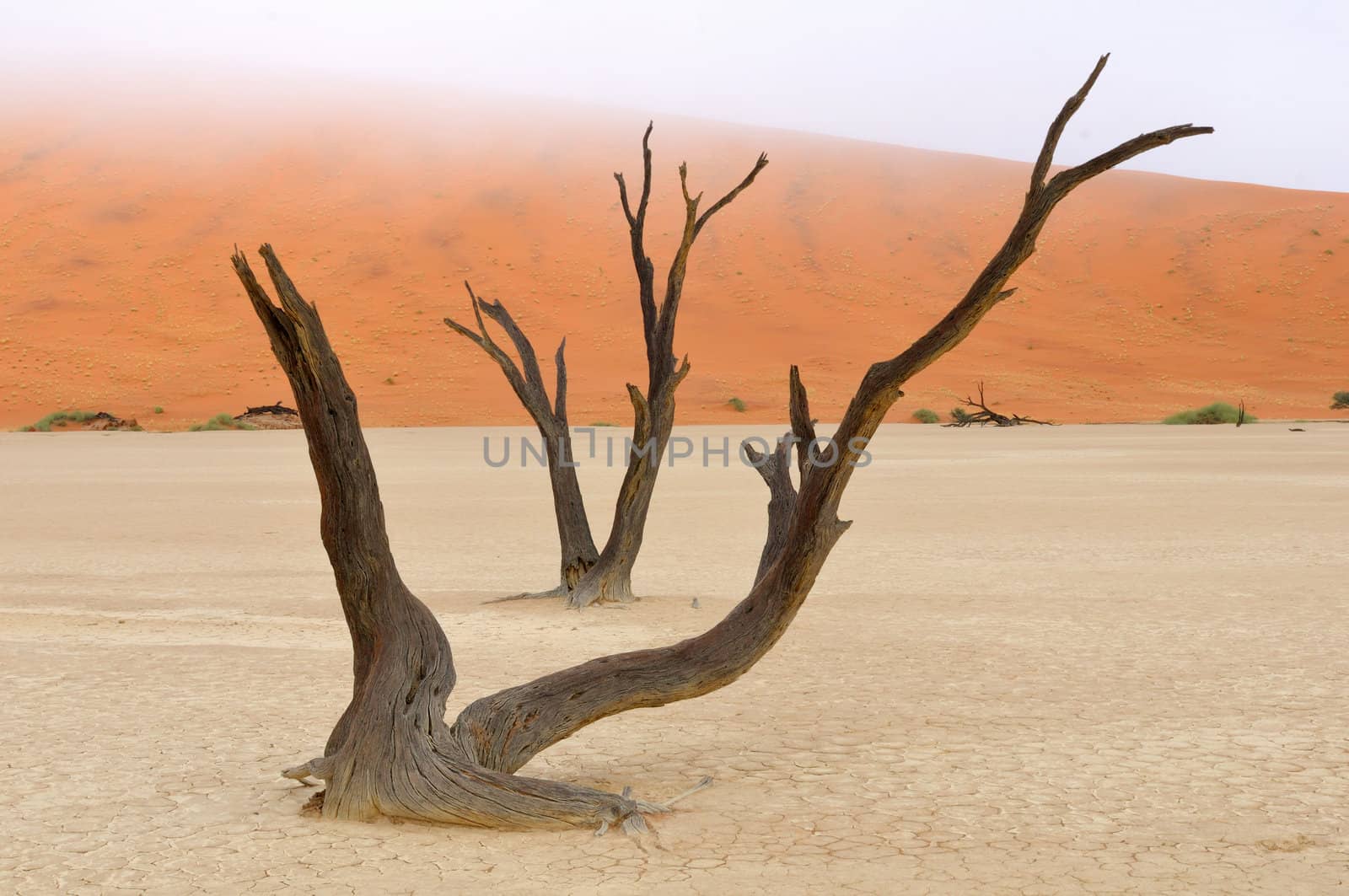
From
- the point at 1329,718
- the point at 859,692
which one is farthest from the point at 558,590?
the point at 1329,718

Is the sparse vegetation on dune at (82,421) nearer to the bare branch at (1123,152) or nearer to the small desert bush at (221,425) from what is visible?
the small desert bush at (221,425)

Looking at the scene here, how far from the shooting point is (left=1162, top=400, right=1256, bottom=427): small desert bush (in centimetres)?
3619

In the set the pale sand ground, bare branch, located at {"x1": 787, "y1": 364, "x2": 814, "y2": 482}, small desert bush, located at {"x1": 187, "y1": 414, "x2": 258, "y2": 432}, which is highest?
bare branch, located at {"x1": 787, "y1": 364, "x2": 814, "y2": 482}

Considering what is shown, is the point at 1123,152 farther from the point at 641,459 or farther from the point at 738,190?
the point at 641,459

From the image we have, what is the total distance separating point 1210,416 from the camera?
36438mm

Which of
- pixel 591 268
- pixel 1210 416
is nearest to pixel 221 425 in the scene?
pixel 591 268

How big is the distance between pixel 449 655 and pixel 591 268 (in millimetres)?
54906

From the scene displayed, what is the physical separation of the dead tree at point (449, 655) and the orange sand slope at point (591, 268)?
3639 cm

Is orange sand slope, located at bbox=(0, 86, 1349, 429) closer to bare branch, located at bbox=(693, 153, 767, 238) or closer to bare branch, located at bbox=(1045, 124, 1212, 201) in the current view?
bare branch, located at bbox=(693, 153, 767, 238)

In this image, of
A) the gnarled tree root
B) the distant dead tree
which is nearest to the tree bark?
the gnarled tree root

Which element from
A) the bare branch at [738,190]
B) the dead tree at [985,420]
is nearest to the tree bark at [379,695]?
the bare branch at [738,190]

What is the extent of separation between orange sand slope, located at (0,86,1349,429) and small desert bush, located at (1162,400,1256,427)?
3.87 m

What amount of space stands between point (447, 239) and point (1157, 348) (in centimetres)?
3067

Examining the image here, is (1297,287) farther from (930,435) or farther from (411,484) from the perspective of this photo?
(411,484)
